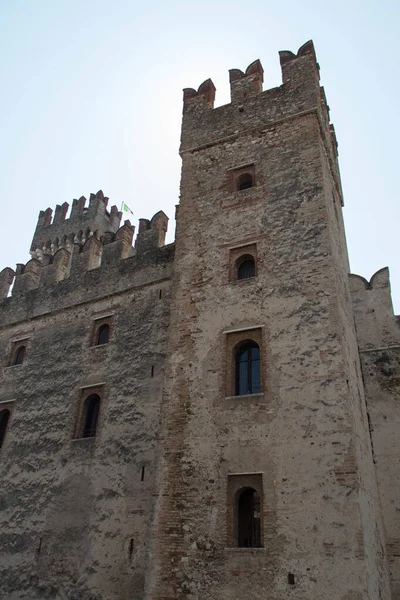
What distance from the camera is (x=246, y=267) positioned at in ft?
38.3

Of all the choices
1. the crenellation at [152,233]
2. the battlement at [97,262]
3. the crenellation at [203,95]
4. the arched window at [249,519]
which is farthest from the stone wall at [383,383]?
the crenellation at [203,95]

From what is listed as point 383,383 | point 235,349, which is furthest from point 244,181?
point 383,383

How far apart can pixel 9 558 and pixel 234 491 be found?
6461 millimetres

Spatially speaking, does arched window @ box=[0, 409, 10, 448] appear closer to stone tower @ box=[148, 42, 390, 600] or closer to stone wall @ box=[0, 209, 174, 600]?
stone wall @ box=[0, 209, 174, 600]

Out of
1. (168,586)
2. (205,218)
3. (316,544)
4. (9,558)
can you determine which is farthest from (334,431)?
(9,558)

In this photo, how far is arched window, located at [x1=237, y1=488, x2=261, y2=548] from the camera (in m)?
8.84

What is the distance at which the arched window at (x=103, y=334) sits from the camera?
14.2 m

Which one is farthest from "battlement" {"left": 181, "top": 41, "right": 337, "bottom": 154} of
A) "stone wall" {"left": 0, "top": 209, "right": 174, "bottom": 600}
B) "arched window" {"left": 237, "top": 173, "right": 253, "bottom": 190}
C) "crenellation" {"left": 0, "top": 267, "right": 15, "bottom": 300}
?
"crenellation" {"left": 0, "top": 267, "right": 15, "bottom": 300}

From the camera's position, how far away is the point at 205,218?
1267cm

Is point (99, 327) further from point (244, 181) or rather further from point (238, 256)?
point (244, 181)

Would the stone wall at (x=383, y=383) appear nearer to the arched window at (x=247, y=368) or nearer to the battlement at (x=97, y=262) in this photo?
the arched window at (x=247, y=368)

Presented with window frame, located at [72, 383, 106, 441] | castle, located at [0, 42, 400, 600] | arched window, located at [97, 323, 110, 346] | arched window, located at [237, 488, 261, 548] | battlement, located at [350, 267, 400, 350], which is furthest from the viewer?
arched window, located at [97, 323, 110, 346]

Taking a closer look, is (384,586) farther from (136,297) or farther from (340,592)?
(136,297)

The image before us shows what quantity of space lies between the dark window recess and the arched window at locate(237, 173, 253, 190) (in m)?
2.16
